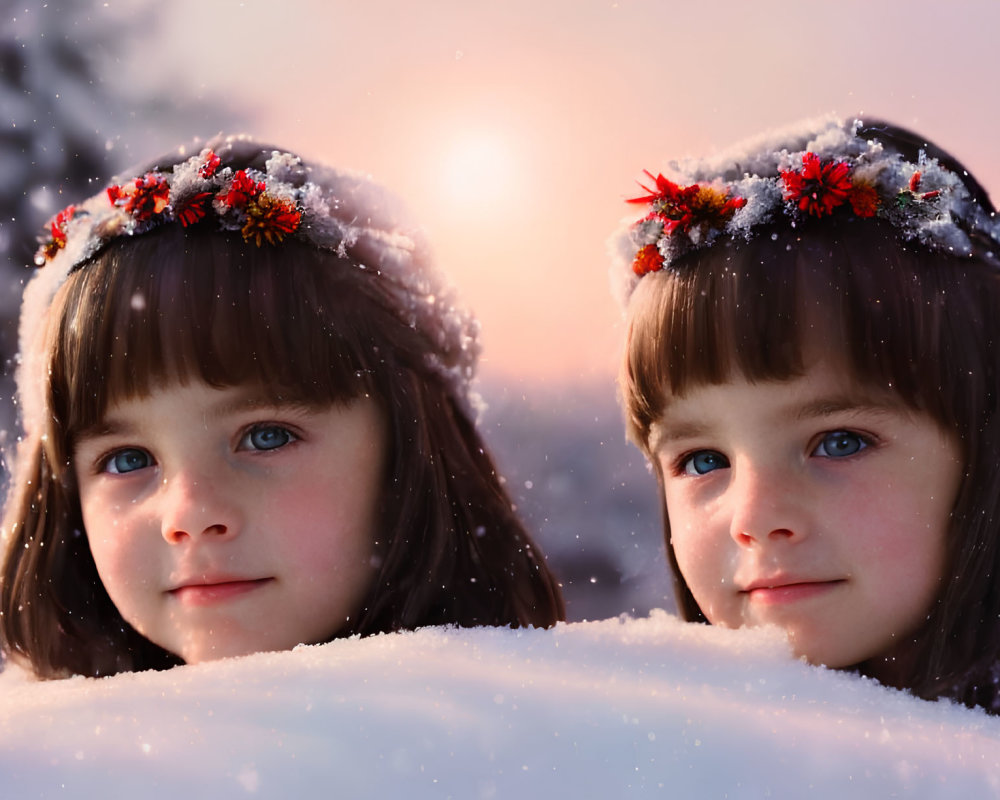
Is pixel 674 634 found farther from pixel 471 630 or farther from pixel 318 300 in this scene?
pixel 318 300

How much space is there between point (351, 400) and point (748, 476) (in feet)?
2.56

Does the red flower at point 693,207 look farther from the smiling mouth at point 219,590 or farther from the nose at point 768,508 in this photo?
the smiling mouth at point 219,590

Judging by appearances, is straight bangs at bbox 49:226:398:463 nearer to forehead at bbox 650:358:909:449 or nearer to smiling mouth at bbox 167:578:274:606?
smiling mouth at bbox 167:578:274:606

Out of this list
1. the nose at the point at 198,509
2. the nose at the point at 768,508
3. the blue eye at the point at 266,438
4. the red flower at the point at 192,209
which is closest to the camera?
the nose at the point at 768,508

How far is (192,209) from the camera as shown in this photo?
90.6 inches

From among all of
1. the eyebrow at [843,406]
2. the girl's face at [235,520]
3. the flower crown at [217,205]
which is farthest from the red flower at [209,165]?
the eyebrow at [843,406]

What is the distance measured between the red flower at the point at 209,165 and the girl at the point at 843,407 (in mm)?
950

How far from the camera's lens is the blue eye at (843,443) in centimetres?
202

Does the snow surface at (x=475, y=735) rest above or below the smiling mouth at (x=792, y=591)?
below

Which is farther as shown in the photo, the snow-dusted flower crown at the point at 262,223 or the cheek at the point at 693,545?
the snow-dusted flower crown at the point at 262,223

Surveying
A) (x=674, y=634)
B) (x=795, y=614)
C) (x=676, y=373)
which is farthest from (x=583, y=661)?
(x=676, y=373)

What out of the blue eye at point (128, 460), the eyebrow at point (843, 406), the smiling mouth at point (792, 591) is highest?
the blue eye at point (128, 460)

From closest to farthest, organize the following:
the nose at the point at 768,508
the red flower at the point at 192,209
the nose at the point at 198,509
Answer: the nose at the point at 768,508 < the nose at the point at 198,509 < the red flower at the point at 192,209

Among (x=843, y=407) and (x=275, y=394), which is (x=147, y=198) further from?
(x=843, y=407)
